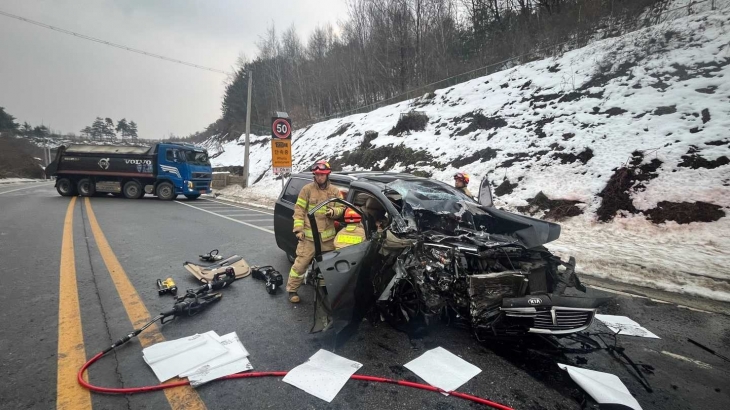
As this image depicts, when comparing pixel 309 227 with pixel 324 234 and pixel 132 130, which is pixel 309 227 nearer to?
pixel 324 234

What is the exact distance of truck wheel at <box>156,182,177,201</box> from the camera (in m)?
15.1

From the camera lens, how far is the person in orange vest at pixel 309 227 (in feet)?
12.2

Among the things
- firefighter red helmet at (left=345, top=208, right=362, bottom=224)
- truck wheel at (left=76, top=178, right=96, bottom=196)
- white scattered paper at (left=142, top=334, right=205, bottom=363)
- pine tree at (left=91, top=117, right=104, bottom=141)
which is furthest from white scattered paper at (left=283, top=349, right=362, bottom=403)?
pine tree at (left=91, top=117, right=104, bottom=141)

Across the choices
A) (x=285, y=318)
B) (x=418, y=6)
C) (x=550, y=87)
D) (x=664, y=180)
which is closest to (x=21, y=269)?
(x=285, y=318)

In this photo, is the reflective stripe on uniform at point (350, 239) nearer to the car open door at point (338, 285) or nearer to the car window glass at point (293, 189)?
the car open door at point (338, 285)

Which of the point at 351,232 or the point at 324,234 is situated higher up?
the point at 351,232

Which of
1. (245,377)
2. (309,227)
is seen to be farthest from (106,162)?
(245,377)

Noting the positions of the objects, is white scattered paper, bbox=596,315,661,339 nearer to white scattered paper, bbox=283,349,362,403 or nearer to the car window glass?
white scattered paper, bbox=283,349,362,403

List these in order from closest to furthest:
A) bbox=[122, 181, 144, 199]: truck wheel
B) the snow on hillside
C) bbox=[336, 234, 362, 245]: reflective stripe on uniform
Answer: bbox=[336, 234, 362, 245]: reflective stripe on uniform, the snow on hillside, bbox=[122, 181, 144, 199]: truck wheel

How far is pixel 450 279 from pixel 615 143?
8.62 m

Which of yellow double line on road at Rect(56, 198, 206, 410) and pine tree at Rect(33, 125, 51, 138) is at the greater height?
pine tree at Rect(33, 125, 51, 138)

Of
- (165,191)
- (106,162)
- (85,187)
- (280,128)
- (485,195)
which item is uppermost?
(280,128)

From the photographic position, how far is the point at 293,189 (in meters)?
5.10

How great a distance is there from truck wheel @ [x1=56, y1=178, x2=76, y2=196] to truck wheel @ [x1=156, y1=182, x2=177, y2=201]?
14.5ft
